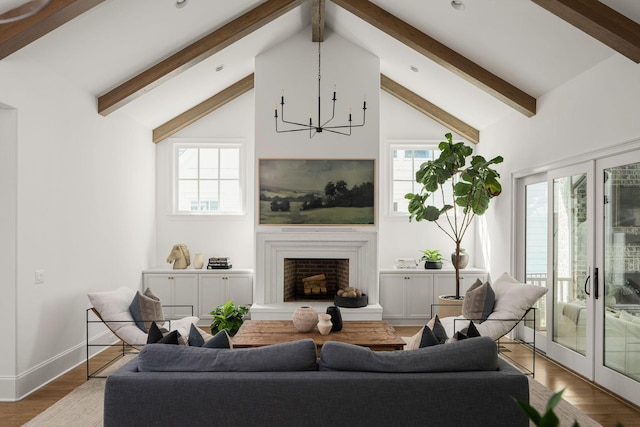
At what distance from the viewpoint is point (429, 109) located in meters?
7.80

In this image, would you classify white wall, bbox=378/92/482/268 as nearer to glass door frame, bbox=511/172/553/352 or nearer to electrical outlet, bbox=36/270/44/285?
glass door frame, bbox=511/172/553/352

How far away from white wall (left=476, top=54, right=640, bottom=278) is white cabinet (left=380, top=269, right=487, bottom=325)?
2.27ft

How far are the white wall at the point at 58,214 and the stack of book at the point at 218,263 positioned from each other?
128 centimetres

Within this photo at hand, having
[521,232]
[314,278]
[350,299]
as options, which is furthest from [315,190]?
[521,232]

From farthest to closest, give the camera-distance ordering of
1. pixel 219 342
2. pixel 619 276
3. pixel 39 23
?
1. pixel 619 276
2. pixel 39 23
3. pixel 219 342

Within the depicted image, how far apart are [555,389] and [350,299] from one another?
277cm

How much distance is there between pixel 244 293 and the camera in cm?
745

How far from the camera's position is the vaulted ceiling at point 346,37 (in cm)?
401

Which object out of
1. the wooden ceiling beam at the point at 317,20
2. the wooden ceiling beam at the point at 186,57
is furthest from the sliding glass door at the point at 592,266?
the wooden ceiling beam at the point at 186,57

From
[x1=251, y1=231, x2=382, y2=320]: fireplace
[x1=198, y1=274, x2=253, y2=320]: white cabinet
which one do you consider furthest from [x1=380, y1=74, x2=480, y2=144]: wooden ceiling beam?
[x1=198, y1=274, x2=253, y2=320]: white cabinet

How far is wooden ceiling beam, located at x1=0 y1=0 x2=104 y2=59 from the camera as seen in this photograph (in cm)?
364

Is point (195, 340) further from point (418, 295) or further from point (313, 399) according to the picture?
point (418, 295)

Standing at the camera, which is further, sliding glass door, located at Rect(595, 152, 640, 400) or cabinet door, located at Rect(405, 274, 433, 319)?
cabinet door, located at Rect(405, 274, 433, 319)

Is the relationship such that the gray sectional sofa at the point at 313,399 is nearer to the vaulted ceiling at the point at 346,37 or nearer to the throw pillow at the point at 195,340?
the throw pillow at the point at 195,340
